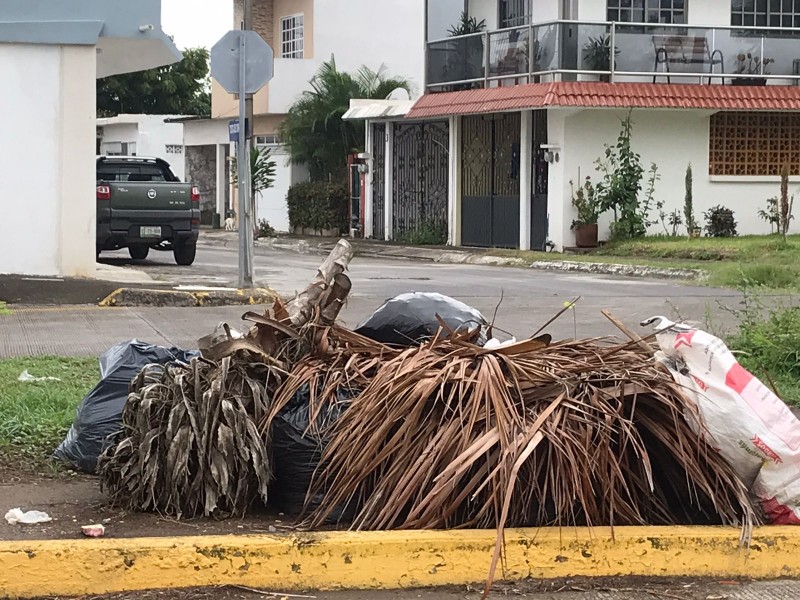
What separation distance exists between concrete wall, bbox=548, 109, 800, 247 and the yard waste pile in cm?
1959

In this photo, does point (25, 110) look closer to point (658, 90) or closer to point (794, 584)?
point (794, 584)

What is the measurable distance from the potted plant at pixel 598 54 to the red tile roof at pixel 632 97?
346mm

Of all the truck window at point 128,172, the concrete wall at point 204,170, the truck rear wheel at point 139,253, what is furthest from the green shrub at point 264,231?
the truck window at point 128,172

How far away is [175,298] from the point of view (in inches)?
502

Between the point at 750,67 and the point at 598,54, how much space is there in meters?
3.41

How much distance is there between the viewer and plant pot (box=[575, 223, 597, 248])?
24.4 meters

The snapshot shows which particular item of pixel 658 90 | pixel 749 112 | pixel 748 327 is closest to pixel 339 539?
pixel 748 327

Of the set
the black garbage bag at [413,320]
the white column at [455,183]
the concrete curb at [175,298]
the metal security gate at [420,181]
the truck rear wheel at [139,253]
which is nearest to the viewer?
the black garbage bag at [413,320]

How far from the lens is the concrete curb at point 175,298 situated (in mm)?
12617

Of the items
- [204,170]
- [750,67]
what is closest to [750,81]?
[750,67]

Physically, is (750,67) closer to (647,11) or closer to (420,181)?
(647,11)

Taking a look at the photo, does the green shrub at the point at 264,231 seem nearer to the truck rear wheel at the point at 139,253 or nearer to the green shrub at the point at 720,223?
the truck rear wheel at the point at 139,253

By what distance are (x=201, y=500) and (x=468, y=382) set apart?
3.83ft

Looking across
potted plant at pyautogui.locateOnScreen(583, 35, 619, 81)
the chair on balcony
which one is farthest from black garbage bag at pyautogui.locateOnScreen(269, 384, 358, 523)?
the chair on balcony
